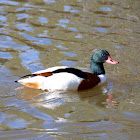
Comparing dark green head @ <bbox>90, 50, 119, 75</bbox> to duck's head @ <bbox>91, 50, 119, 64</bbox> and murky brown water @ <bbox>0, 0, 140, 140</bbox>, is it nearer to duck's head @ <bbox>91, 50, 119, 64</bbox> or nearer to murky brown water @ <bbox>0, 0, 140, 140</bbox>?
duck's head @ <bbox>91, 50, 119, 64</bbox>

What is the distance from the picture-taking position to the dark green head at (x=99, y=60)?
9.18 metres

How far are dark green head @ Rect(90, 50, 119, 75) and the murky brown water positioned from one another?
417 millimetres

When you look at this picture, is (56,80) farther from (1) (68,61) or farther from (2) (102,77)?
(1) (68,61)

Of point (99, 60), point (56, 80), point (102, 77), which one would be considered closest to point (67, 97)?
point (56, 80)

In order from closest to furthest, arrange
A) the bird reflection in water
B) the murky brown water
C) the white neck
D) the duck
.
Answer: the murky brown water → the bird reflection in water → the duck → the white neck

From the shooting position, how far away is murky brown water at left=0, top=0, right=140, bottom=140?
6.61 metres

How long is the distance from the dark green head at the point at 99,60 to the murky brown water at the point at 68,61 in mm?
417

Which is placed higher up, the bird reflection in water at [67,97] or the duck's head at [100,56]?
the duck's head at [100,56]

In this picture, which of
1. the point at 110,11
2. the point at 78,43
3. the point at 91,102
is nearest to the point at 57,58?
the point at 78,43

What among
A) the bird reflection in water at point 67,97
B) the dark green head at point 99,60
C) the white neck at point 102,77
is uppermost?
the dark green head at point 99,60

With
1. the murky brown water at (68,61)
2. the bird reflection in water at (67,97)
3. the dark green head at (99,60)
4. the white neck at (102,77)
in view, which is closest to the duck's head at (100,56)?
the dark green head at (99,60)

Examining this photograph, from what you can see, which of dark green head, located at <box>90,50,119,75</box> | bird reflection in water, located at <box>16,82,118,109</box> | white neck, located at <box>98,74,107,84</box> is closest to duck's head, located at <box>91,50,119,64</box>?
dark green head, located at <box>90,50,119,75</box>

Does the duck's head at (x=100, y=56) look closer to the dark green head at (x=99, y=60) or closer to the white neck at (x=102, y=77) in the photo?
the dark green head at (x=99, y=60)

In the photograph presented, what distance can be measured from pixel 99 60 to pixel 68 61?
1.32m
